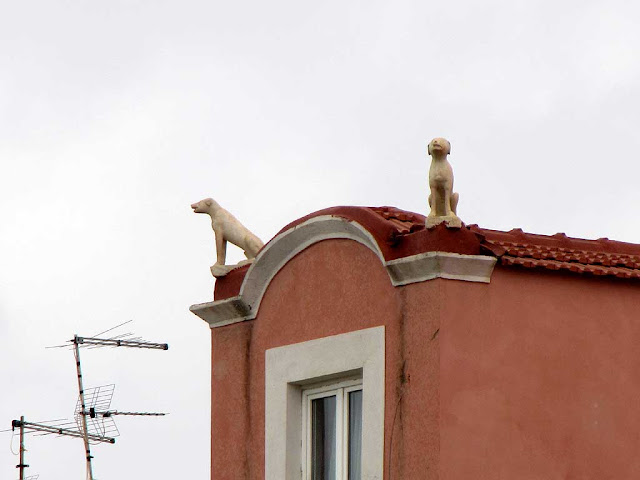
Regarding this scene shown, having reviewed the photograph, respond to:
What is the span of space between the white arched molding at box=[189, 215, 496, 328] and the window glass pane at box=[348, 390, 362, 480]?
126 centimetres

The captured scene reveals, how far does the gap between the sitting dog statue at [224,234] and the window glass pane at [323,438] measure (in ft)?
6.43

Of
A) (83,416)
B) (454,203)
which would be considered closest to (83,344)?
(83,416)

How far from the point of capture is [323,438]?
18141mm

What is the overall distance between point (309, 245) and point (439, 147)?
1.99 m

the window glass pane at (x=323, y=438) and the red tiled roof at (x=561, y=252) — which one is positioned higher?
the red tiled roof at (x=561, y=252)

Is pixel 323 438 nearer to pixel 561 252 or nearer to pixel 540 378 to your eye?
pixel 540 378

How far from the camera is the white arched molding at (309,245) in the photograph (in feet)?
54.5

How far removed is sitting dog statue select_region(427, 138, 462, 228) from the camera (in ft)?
54.7

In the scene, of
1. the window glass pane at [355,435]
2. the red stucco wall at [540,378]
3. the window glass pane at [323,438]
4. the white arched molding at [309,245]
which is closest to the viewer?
the red stucco wall at [540,378]

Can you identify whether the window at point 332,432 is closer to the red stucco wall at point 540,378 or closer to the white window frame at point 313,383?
the white window frame at point 313,383

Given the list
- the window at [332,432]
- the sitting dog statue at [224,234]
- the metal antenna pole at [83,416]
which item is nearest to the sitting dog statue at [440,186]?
the window at [332,432]

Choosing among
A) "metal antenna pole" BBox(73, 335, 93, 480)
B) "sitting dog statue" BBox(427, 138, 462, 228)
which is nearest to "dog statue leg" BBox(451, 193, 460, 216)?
"sitting dog statue" BBox(427, 138, 462, 228)

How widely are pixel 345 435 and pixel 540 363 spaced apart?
6.44 ft

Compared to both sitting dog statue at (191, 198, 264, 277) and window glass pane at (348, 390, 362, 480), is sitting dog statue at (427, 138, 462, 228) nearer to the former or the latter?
window glass pane at (348, 390, 362, 480)
